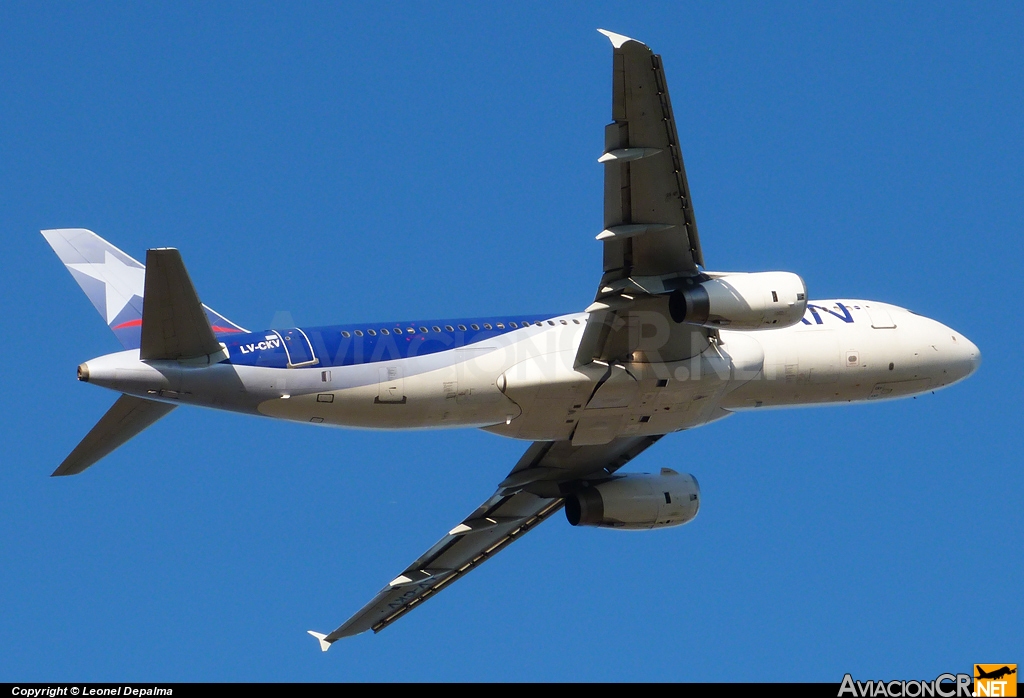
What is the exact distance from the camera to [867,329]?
35656 mm

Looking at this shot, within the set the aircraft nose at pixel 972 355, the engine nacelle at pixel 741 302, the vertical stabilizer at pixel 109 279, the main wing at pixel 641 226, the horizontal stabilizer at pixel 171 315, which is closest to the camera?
the main wing at pixel 641 226

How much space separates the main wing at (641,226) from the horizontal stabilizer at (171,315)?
826cm

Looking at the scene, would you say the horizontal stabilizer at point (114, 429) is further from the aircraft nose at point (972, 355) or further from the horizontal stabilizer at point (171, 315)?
the aircraft nose at point (972, 355)

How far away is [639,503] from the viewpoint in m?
37.2

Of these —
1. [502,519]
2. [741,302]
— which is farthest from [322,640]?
[741,302]

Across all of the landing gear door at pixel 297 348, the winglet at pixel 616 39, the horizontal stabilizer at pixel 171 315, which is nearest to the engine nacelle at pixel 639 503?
the landing gear door at pixel 297 348

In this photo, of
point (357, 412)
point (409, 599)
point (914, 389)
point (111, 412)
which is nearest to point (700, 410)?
point (914, 389)

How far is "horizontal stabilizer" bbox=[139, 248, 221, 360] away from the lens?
27.2 metres

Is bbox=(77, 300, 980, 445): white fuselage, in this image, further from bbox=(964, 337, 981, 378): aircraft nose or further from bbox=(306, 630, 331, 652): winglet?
bbox=(306, 630, 331, 652): winglet

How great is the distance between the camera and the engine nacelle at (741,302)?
29.7 metres

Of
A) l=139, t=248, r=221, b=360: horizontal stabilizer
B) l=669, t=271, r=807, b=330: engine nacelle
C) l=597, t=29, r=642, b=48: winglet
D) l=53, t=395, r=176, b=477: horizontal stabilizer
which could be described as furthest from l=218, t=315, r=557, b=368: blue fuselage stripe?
l=597, t=29, r=642, b=48: winglet

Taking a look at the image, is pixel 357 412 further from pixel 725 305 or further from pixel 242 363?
pixel 725 305

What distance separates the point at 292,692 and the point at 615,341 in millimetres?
10336

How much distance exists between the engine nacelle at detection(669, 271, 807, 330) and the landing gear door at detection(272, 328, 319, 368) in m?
7.86
